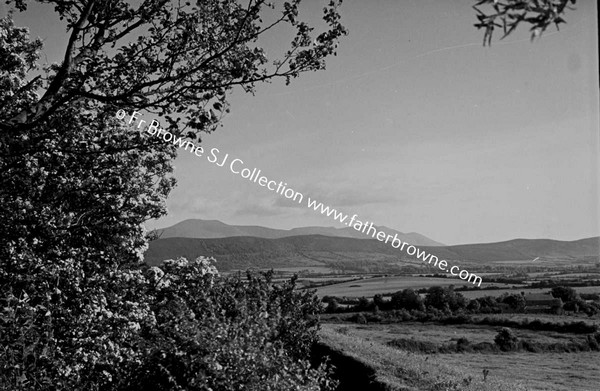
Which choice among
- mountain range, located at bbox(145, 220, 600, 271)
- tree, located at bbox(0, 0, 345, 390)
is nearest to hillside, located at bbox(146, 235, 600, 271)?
mountain range, located at bbox(145, 220, 600, 271)

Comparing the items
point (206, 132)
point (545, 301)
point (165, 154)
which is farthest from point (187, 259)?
point (545, 301)

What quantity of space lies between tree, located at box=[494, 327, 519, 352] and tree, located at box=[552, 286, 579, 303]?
36.8ft

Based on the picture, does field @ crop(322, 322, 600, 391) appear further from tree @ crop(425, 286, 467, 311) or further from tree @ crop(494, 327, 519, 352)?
tree @ crop(425, 286, 467, 311)

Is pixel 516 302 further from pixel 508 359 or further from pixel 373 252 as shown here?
pixel 373 252

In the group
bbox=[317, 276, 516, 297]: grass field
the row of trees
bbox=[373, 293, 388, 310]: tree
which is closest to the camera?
the row of trees

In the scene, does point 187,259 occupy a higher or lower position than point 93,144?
lower

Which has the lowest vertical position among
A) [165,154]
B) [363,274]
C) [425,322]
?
[425,322]

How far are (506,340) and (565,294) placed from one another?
12643mm

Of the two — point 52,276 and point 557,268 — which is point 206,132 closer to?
point 52,276

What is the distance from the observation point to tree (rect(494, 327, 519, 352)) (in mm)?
55312

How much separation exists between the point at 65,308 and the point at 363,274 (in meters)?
67.1

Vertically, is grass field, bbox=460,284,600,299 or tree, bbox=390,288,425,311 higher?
grass field, bbox=460,284,600,299

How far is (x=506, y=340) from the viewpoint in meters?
55.5

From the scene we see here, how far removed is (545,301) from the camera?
214 feet
